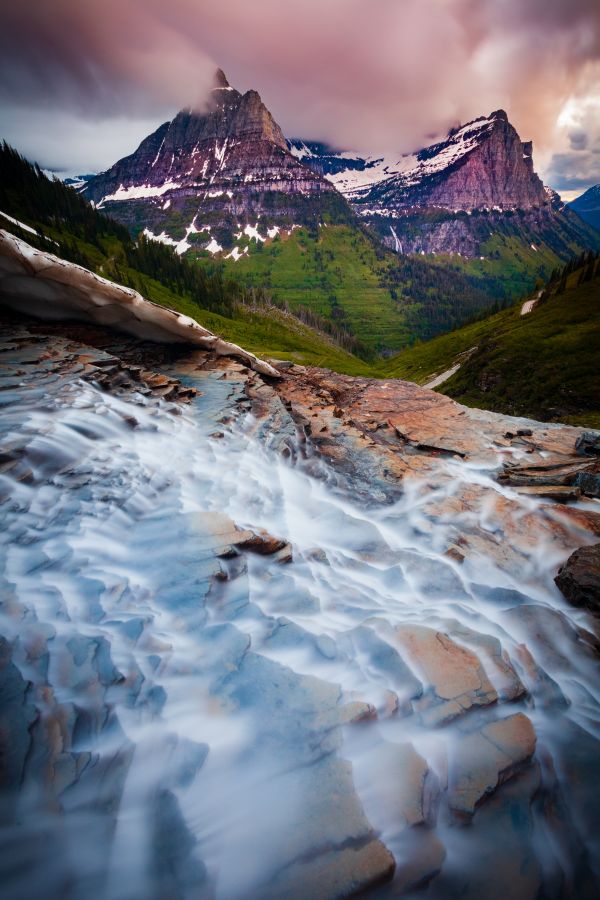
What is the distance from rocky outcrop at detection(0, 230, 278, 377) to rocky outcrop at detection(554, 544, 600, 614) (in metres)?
16.1

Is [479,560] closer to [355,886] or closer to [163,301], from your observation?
[355,886]

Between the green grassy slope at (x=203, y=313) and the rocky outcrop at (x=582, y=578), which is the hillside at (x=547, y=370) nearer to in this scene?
the rocky outcrop at (x=582, y=578)

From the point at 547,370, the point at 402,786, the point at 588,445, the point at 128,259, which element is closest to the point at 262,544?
the point at 402,786

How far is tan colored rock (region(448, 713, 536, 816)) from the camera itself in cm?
508

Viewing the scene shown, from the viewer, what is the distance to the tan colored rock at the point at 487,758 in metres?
5.08

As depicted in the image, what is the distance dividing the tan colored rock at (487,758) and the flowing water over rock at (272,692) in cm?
3

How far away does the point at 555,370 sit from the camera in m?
45.9

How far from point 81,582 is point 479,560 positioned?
9.32m

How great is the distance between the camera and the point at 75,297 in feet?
49.0

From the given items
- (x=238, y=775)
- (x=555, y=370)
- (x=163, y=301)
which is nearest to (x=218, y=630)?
(x=238, y=775)

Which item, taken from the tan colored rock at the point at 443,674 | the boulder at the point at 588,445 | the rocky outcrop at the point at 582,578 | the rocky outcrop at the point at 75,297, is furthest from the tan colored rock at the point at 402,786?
the rocky outcrop at the point at 75,297

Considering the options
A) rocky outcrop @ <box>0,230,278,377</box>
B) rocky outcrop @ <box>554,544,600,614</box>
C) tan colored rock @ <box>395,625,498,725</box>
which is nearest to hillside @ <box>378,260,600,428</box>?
rocky outcrop @ <box>554,544,600,614</box>

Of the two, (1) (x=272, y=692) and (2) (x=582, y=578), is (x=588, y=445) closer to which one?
(2) (x=582, y=578)

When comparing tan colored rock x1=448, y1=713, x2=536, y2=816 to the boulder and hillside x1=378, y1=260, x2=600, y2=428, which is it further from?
hillside x1=378, y1=260, x2=600, y2=428
